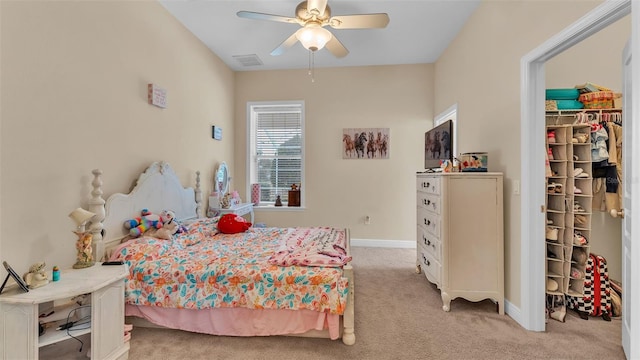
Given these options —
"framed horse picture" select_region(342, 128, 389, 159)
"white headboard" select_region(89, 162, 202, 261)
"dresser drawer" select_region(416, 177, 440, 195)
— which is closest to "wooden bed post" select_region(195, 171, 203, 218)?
"white headboard" select_region(89, 162, 202, 261)

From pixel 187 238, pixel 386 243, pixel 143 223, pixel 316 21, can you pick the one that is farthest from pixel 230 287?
pixel 386 243

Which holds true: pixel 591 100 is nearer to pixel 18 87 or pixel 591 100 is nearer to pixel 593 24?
pixel 593 24

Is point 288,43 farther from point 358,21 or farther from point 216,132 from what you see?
point 216,132

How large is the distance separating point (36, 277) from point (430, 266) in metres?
3.04

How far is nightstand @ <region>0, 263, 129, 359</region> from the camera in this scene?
1418 mm

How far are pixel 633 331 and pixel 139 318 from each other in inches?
122

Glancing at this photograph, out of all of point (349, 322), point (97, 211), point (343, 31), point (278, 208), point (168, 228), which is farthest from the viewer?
point (278, 208)

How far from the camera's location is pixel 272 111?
16.1ft

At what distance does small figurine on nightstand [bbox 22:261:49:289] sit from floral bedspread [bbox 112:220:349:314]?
0.52 m

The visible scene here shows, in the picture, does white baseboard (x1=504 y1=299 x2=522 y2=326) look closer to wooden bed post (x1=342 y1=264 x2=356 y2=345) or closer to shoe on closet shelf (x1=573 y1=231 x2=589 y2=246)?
shoe on closet shelf (x1=573 y1=231 x2=589 y2=246)

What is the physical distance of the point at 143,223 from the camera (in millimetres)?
2506

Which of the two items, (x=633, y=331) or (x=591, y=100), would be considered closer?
(x=633, y=331)

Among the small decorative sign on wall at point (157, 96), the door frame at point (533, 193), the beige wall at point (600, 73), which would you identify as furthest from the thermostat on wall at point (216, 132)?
the beige wall at point (600, 73)

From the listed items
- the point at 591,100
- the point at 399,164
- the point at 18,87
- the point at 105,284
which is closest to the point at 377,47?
the point at 399,164
